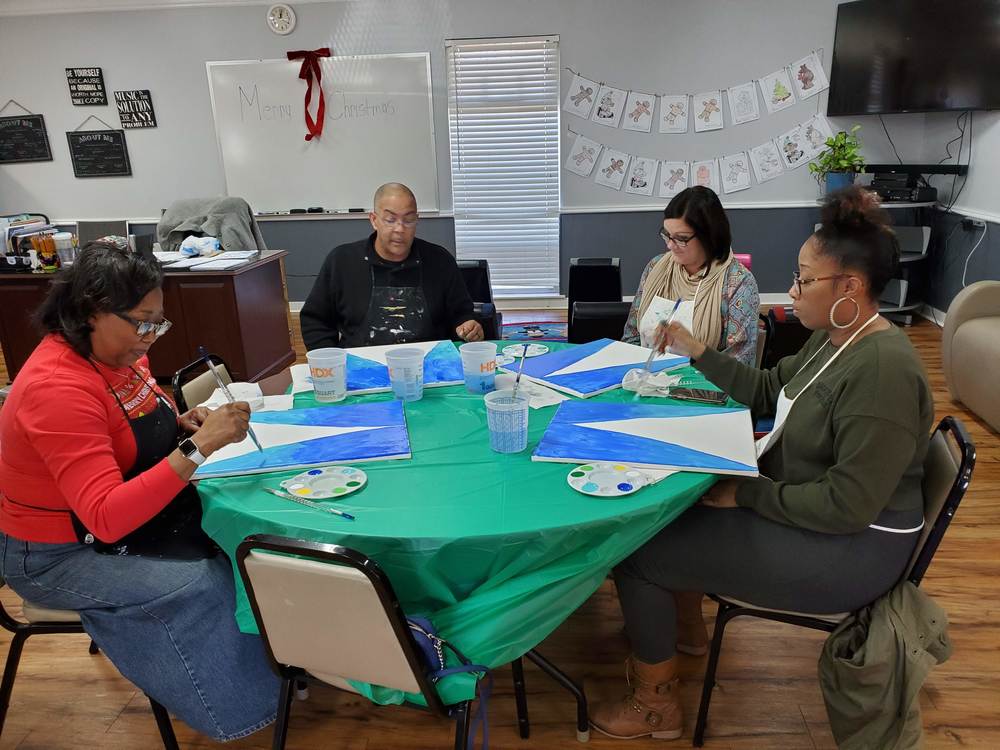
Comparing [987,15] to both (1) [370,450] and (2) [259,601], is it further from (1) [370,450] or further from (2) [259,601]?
(2) [259,601]

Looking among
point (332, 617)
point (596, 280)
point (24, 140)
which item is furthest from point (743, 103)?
point (24, 140)

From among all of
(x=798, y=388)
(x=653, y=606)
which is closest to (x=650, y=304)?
(x=798, y=388)

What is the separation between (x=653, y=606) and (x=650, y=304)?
1.25 m

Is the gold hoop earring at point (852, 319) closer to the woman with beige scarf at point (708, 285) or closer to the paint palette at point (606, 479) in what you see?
the paint palette at point (606, 479)

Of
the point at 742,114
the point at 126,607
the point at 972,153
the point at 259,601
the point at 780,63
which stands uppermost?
the point at 780,63

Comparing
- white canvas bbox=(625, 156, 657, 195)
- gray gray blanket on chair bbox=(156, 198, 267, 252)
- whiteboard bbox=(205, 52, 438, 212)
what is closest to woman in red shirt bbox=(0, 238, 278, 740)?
gray gray blanket on chair bbox=(156, 198, 267, 252)

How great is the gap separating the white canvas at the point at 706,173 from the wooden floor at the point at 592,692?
4011 millimetres

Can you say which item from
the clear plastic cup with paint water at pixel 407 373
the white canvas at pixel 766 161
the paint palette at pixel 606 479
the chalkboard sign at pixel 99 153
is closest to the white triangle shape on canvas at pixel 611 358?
the clear plastic cup with paint water at pixel 407 373

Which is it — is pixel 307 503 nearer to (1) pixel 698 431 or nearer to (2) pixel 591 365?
(1) pixel 698 431

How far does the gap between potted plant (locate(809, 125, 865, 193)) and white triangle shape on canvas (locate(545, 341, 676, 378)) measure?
11.1ft

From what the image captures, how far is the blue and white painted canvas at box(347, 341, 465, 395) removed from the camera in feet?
6.49

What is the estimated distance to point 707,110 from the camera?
5363 millimetres

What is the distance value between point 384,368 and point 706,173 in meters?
4.29

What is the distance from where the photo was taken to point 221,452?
155cm
